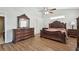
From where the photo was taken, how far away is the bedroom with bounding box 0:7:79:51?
6.47 ft

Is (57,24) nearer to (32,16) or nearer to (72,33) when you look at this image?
(72,33)

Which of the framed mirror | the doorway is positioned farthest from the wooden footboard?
the doorway

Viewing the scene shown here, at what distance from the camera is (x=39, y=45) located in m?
2.01

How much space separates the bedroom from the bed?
5 cm

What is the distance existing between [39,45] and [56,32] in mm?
325

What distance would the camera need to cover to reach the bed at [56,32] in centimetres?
200

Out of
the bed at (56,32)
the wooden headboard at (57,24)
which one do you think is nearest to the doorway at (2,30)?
the bed at (56,32)

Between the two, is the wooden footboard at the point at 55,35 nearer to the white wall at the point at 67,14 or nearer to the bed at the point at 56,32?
the bed at the point at 56,32

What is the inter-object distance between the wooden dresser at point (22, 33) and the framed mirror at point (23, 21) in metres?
0.06

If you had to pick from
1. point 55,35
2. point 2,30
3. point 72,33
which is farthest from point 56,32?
point 2,30

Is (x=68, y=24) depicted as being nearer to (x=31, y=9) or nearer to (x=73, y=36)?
(x=73, y=36)
